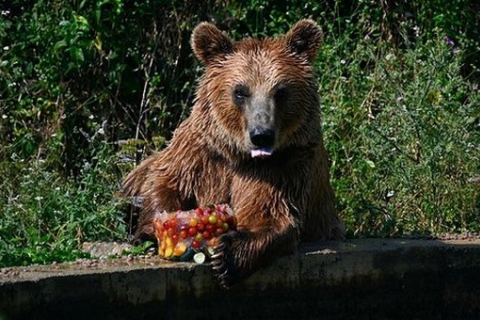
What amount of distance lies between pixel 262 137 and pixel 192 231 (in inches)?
27.3

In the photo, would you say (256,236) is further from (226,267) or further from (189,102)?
(189,102)

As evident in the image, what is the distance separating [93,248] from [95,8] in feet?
12.2

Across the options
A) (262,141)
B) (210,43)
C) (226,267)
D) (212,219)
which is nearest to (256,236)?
(212,219)

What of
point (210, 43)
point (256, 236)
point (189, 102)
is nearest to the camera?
point (256, 236)

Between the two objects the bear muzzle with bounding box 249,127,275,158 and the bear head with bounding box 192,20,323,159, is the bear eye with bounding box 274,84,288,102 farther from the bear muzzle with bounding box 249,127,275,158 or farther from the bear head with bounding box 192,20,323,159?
the bear muzzle with bounding box 249,127,275,158

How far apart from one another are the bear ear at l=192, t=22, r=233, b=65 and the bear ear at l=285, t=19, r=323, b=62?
0.34m

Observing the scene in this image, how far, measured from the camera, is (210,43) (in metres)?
7.10

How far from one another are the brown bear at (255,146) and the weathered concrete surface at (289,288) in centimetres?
31

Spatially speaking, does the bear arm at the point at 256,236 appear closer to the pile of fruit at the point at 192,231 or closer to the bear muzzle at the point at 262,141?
the pile of fruit at the point at 192,231

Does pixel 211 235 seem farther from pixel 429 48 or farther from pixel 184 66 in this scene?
pixel 184 66

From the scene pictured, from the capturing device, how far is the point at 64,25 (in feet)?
32.9

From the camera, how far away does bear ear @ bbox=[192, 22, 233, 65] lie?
23.2ft

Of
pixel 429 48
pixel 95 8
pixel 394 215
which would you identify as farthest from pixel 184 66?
pixel 394 215

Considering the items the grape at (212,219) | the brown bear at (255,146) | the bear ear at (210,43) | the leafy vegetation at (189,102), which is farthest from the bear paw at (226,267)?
the bear ear at (210,43)
